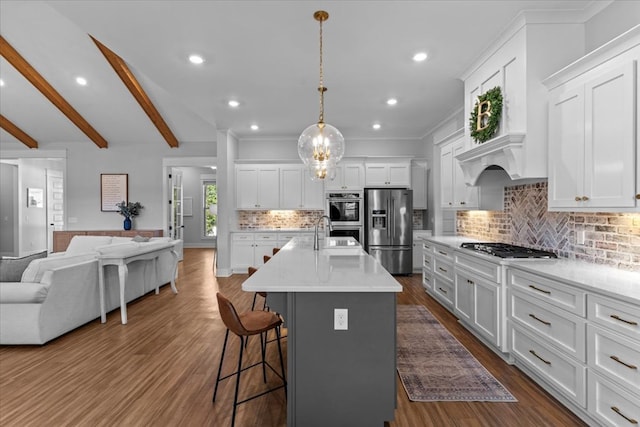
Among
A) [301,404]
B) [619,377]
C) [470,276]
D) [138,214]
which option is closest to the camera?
[619,377]

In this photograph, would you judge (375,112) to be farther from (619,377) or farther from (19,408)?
(19,408)

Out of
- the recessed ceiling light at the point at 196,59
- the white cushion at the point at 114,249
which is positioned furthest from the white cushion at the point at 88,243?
the recessed ceiling light at the point at 196,59

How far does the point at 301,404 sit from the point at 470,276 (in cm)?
220

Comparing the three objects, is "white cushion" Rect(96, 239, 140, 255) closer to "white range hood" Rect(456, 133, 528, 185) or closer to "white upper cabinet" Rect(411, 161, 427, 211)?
"white range hood" Rect(456, 133, 528, 185)

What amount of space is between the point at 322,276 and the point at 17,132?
8.77 metres

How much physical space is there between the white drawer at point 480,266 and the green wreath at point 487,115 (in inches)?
45.9

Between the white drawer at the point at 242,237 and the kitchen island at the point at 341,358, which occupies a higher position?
the white drawer at the point at 242,237

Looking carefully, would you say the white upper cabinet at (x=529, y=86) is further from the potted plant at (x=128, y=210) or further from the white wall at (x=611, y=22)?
the potted plant at (x=128, y=210)

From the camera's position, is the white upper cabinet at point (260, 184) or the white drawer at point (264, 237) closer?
the white drawer at point (264, 237)

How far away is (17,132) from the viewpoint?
24.0ft

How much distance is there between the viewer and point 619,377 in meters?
1.73

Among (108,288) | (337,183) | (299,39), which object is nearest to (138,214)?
(108,288)

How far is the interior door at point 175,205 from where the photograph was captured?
26.3 feet

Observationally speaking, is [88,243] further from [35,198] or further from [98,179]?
[35,198]
